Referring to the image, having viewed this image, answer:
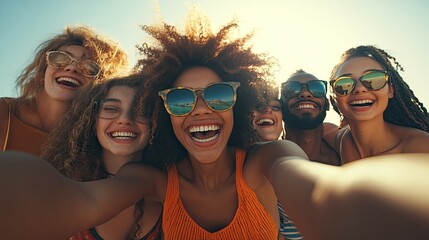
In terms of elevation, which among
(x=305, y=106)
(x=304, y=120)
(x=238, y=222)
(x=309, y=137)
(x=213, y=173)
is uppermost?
(x=305, y=106)

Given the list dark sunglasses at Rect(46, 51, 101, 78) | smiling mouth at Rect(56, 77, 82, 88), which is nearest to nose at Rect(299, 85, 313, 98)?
dark sunglasses at Rect(46, 51, 101, 78)

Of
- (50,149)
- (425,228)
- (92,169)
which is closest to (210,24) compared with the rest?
(92,169)

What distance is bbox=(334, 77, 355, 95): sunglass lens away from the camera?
3.67 m

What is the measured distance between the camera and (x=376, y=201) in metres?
0.65

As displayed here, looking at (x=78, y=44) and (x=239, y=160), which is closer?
(x=239, y=160)

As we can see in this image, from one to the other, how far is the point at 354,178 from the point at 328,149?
4.13 metres

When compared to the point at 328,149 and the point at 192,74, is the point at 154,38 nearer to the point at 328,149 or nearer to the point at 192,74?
the point at 192,74

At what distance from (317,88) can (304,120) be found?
0.59 meters

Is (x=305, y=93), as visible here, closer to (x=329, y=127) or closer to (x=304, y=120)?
(x=304, y=120)

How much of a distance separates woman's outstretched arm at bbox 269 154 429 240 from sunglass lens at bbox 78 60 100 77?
11.8ft

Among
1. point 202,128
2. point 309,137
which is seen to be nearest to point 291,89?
point 309,137

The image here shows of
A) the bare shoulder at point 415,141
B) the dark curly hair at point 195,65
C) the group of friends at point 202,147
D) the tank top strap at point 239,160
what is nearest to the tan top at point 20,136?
the group of friends at point 202,147

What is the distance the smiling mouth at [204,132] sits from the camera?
2545mm

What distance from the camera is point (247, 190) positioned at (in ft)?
7.91
